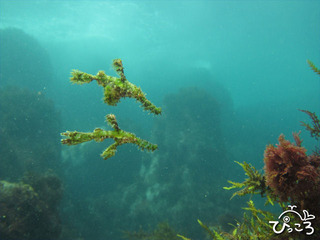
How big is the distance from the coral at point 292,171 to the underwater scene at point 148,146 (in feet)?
0.05

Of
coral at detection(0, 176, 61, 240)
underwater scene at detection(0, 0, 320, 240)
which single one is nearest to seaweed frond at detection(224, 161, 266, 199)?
underwater scene at detection(0, 0, 320, 240)

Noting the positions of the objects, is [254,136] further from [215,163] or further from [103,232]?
[103,232]

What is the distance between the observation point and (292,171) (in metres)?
2.15

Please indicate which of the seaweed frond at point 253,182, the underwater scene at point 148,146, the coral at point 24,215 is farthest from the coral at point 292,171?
the coral at point 24,215

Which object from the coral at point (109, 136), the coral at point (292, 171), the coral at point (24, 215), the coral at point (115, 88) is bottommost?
the coral at point (292, 171)

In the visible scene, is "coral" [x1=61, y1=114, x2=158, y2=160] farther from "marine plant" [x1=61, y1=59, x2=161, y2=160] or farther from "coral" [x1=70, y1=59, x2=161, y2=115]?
"coral" [x1=70, y1=59, x2=161, y2=115]

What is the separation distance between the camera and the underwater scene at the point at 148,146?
222cm

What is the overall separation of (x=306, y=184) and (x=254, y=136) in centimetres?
2805

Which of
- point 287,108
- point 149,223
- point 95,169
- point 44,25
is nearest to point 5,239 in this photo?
point 149,223

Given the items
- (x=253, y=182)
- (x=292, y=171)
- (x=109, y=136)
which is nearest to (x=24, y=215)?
(x=109, y=136)

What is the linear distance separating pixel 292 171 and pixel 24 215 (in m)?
10.3

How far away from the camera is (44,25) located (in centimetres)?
3828

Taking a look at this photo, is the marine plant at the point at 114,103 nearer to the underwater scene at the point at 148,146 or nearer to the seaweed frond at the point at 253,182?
the underwater scene at the point at 148,146

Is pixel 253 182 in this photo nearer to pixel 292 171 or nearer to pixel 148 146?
pixel 292 171
